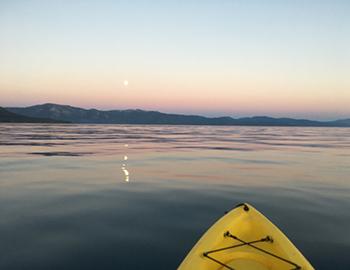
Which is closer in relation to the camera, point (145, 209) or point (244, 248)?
point (244, 248)

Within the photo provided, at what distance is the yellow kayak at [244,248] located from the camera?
220 inches

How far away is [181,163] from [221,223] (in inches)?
535

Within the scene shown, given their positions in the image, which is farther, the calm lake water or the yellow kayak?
the calm lake water

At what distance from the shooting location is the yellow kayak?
5598 millimetres

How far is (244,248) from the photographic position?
20.5ft

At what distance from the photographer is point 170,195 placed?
40.1 feet

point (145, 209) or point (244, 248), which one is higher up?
point (244, 248)

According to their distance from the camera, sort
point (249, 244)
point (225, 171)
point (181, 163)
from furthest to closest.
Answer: point (181, 163) → point (225, 171) → point (249, 244)

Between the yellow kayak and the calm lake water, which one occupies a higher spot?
the yellow kayak

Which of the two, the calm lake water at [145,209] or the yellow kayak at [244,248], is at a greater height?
the yellow kayak at [244,248]

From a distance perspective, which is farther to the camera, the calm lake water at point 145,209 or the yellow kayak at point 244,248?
the calm lake water at point 145,209

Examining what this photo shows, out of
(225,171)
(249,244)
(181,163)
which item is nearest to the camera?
(249,244)

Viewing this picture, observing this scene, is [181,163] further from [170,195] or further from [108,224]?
[108,224]

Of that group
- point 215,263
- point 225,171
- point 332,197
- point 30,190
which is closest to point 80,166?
point 30,190
